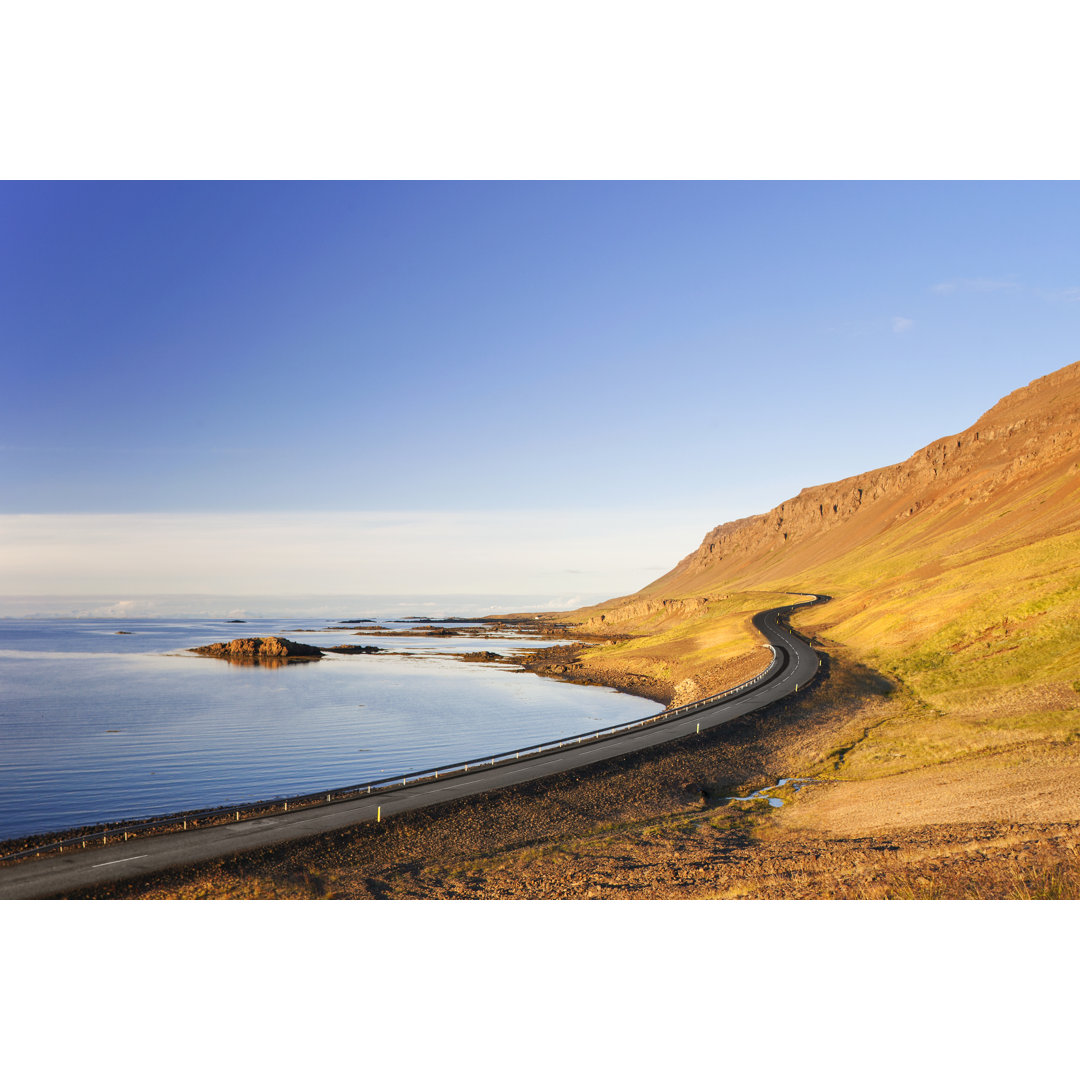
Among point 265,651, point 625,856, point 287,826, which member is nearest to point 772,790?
point 625,856

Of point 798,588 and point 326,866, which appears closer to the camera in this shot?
point 326,866

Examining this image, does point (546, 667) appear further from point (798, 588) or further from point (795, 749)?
point (798, 588)

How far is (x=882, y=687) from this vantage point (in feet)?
185

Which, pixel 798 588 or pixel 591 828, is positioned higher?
pixel 798 588

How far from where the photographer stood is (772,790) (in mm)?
36062

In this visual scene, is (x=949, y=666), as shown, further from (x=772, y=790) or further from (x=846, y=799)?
(x=846, y=799)

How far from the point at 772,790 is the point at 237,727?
42797 mm

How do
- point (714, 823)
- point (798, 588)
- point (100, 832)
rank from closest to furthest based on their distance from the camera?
point (100, 832) → point (714, 823) → point (798, 588)

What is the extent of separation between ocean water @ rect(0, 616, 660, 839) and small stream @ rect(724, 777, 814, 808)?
19.1m

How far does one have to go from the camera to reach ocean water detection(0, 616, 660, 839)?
36.9m

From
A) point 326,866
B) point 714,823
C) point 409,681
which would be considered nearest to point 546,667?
point 409,681

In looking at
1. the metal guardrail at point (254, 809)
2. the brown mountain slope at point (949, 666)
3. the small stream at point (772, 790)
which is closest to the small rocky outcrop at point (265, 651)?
the brown mountain slope at point (949, 666)

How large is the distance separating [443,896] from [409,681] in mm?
71286

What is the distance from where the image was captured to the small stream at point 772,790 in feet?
112
